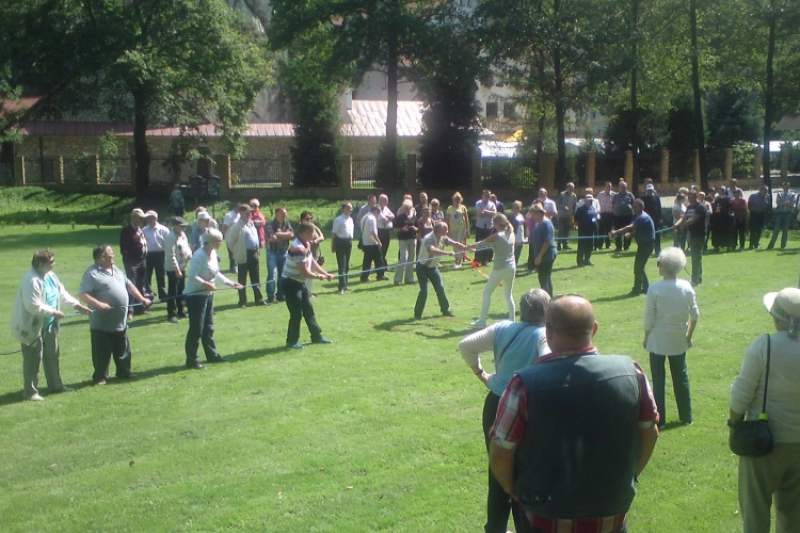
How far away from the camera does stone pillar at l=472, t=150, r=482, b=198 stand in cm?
3900

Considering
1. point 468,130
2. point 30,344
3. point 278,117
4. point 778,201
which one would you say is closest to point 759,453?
point 30,344

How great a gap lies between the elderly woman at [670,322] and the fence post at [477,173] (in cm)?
3112

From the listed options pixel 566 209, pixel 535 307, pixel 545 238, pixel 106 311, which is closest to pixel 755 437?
pixel 535 307

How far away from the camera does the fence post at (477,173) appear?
39.0 m

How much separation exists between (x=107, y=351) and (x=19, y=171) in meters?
38.5

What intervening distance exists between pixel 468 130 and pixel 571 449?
125 feet

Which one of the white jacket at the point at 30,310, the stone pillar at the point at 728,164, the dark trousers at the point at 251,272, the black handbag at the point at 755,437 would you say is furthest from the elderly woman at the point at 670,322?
the stone pillar at the point at 728,164

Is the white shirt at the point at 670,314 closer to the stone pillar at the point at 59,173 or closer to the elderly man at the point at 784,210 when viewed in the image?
the elderly man at the point at 784,210

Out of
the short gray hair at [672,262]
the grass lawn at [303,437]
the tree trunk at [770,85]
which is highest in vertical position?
the tree trunk at [770,85]

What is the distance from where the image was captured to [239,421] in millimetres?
8852

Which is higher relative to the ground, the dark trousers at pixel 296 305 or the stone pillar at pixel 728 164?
the stone pillar at pixel 728 164

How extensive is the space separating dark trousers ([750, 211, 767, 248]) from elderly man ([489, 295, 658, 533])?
2211cm

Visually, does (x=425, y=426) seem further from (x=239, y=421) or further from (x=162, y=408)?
(x=162, y=408)

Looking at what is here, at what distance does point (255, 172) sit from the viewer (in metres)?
41.6
